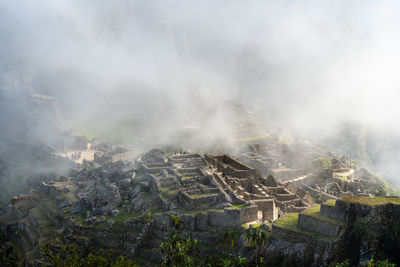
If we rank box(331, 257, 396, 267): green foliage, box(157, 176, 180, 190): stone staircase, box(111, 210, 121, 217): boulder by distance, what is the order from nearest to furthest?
box(331, 257, 396, 267): green foliage < box(111, 210, 121, 217): boulder < box(157, 176, 180, 190): stone staircase

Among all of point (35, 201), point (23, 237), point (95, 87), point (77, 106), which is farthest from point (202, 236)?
point (95, 87)

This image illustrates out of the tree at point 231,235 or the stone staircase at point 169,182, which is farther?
the stone staircase at point 169,182

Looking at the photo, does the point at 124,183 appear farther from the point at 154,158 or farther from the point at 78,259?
the point at 78,259

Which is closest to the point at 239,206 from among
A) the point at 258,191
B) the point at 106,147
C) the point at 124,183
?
the point at 258,191

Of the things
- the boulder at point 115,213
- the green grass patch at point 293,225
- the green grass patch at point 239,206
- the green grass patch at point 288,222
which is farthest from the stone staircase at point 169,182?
the green grass patch at point 293,225

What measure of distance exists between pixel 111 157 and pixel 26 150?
29801 mm

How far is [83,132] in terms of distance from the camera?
136m

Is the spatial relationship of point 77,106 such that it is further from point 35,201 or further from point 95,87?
point 35,201

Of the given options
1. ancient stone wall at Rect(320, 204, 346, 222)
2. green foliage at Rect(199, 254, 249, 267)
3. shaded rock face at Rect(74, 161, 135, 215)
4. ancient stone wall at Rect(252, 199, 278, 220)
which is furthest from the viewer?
shaded rock face at Rect(74, 161, 135, 215)

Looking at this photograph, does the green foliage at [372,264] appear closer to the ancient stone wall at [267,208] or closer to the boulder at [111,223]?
the ancient stone wall at [267,208]

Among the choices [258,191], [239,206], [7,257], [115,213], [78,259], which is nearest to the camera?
[78,259]

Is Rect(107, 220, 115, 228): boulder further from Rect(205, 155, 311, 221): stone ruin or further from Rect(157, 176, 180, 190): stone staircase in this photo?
Rect(205, 155, 311, 221): stone ruin

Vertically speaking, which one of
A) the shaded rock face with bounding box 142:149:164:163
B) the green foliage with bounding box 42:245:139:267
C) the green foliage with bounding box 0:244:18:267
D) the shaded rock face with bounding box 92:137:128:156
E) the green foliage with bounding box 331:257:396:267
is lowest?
the green foliage with bounding box 0:244:18:267

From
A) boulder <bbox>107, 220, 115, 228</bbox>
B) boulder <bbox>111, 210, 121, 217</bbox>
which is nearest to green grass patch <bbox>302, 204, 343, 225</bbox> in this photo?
boulder <bbox>107, 220, 115, 228</bbox>
